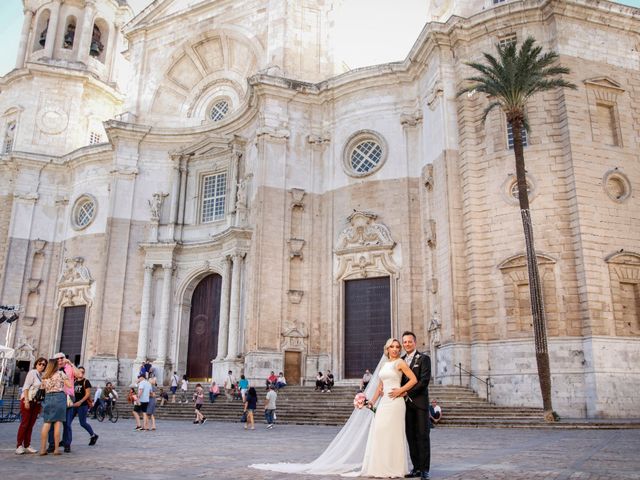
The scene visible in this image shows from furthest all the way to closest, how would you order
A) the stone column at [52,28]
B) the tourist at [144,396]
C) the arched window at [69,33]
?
the arched window at [69,33] < the stone column at [52,28] < the tourist at [144,396]

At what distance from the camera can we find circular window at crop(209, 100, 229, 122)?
115 feet

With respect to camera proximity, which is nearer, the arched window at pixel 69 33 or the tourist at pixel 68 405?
the tourist at pixel 68 405

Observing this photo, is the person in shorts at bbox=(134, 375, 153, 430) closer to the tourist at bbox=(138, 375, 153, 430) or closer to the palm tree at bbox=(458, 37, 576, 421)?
the tourist at bbox=(138, 375, 153, 430)

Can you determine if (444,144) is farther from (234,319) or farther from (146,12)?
(146,12)

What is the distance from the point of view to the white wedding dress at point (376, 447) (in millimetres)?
6891

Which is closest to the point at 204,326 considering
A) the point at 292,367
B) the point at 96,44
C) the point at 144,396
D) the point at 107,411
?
the point at 292,367

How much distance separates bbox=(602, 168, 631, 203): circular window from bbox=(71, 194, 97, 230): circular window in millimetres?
26368

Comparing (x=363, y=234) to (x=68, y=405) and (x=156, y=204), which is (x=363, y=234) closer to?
(x=156, y=204)

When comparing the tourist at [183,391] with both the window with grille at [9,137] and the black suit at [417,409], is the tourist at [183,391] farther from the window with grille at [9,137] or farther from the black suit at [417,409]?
the window with grille at [9,137]

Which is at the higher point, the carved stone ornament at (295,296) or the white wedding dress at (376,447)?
the carved stone ornament at (295,296)

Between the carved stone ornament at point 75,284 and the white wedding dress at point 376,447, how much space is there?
28.5 metres

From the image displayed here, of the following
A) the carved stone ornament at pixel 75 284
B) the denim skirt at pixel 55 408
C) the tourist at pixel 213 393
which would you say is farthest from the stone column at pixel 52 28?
the denim skirt at pixel 55 408

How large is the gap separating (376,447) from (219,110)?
30.6m

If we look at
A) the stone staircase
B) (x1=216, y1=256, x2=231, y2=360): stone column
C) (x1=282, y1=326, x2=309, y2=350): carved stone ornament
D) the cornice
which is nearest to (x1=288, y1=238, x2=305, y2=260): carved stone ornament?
(x1=282, y1=326, x2=309, y2=350): carved stone ornament
